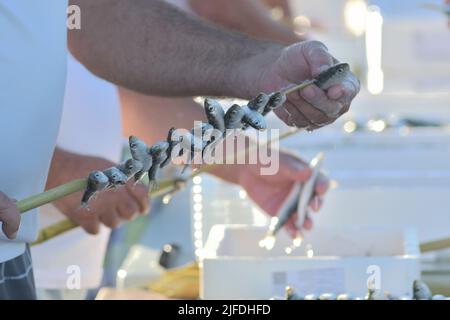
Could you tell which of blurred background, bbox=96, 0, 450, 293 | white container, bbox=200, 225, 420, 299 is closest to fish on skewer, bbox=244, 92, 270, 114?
white container, bbox=200, 225, 420, 299

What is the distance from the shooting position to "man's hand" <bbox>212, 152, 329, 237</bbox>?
7.91ft

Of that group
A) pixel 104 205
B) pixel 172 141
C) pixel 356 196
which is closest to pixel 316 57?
pixel 172 141

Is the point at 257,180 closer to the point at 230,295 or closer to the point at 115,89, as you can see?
the point at 115,89

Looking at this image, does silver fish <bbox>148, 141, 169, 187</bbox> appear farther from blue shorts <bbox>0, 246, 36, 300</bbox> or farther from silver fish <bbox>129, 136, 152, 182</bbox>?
blue shorts <bbox>0, 246, 36, 300</bbox>

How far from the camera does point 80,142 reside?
235 cm

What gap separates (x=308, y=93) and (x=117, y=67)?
1.32 feet

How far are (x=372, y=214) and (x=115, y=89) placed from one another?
1184 millimetres

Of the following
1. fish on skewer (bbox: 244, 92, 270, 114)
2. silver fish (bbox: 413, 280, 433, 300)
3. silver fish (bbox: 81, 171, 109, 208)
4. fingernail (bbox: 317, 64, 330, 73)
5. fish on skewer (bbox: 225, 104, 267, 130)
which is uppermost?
fingernail (bbox: 317, 64, 330, 73)

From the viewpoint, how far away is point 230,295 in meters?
1.97

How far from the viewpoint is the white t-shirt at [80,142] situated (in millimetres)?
2342

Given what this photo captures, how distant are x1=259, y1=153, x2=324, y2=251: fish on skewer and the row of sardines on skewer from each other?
1.04 metres

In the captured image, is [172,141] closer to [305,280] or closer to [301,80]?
[301,80]
